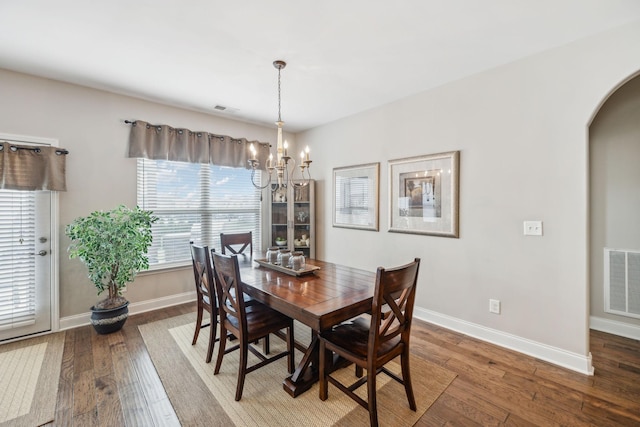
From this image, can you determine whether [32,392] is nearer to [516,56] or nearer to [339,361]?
[339,361]

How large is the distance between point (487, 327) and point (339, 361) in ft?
5.23

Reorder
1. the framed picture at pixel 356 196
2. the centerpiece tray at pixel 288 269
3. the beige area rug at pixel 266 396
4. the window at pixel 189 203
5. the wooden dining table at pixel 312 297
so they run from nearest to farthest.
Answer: the wooden dining table at pixel 312 297 < the beige area rug at pixel 266 396 < the centerpiece tray at pixel 288 269 < the window at pixel 189 203 < the framed picture at pixel 356 196

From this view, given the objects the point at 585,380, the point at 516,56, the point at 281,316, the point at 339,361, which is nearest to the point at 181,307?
the point at 281,316

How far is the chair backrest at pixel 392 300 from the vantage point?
1.53 m

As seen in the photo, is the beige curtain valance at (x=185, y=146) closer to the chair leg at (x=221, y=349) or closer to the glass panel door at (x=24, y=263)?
the glass panel door at (x=24, y=263)

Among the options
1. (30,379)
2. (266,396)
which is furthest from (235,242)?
(30,379)

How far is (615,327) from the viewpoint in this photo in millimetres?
2855

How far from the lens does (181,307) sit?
363 centimetres

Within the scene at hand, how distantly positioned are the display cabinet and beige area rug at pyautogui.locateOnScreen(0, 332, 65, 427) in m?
2.72

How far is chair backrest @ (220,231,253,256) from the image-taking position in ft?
11.1

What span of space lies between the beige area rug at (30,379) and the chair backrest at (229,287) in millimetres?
1209

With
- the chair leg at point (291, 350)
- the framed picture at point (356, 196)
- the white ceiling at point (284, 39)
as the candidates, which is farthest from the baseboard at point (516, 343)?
the white ceiling at point (284, 39)

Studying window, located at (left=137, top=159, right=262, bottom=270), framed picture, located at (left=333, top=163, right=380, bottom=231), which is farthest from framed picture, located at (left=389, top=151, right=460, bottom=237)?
window, located at (left=137, top=159, right=262, bottom=270)

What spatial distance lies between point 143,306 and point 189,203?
4.63 feet
